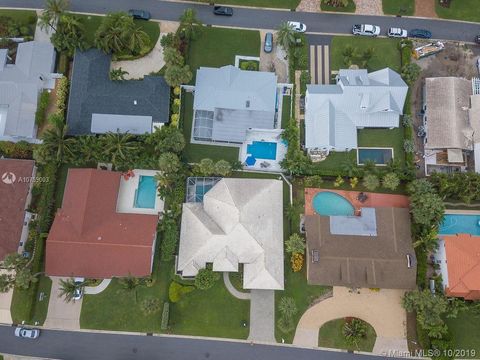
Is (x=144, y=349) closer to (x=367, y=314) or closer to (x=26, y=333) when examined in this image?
(x=26, y=333)

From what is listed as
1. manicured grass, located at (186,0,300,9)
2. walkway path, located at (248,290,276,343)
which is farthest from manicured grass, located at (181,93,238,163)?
manicured grass, located at (186,0,300,9)

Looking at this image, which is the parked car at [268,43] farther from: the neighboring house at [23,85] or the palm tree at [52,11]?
the neighboring house at [23,85]

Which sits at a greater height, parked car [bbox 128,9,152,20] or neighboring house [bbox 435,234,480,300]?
Result: parked car [bbox 128,9,152,20]

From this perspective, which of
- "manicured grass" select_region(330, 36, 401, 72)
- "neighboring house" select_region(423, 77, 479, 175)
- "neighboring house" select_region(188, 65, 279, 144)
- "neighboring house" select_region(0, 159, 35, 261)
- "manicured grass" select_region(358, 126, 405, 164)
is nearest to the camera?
"neighboring house" select_region(0, 159, 35, 261)

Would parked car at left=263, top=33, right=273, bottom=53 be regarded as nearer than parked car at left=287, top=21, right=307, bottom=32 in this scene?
Yes

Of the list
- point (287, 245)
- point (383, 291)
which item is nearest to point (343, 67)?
point (287, 245)

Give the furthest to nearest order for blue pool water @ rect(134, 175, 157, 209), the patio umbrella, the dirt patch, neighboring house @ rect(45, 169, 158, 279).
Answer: the dirt patch → the patio umbrella → blue pool water @ rect(134, 175, 157, 209) → neighboring house @ rect(45, 169, 158, 279)

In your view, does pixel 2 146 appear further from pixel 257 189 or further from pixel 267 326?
pixel 267 326

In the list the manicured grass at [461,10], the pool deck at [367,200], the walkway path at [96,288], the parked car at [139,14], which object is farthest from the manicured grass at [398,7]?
the walkway path at [96,288]

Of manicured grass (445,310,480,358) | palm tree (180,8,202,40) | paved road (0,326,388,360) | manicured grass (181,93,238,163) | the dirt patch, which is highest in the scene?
palm tree (180,8,202,40)

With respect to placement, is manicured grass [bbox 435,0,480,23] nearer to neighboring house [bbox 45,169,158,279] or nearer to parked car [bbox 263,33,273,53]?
parked car [bbox 263,33,273,53]
